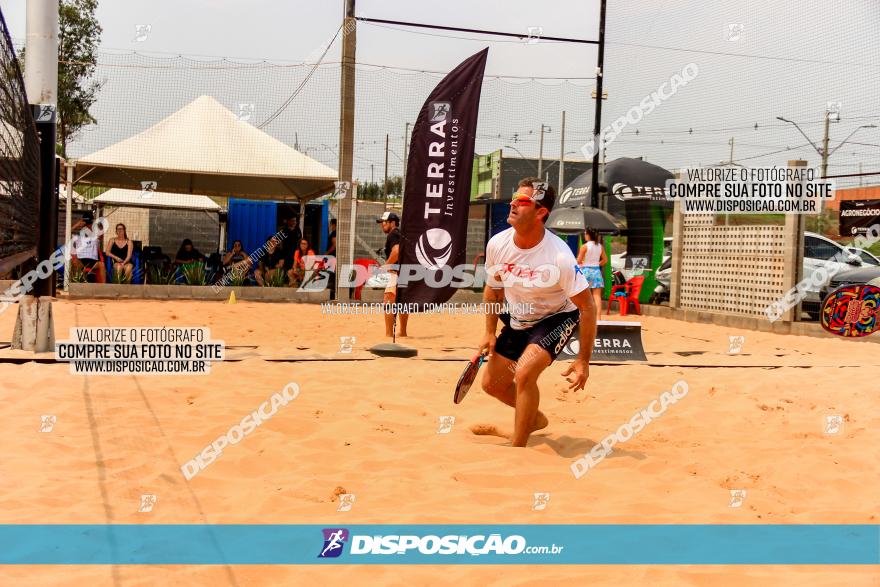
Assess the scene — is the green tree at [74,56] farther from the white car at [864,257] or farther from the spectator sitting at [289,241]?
the white car at [864,257]

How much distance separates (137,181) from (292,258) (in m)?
3.83

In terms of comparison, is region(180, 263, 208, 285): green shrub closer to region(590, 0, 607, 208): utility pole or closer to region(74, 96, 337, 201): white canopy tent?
region(74, 96, 337, 201): white canopy tent

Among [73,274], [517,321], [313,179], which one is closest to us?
[517,321]

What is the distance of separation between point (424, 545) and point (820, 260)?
40.1ft

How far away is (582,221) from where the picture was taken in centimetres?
1466

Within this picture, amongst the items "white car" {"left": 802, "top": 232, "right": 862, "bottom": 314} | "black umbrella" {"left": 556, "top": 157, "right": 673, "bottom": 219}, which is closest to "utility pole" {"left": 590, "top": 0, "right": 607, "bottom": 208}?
"black umbrella" {"left": 556, "top": 157, "right": 673, "bottom": 219}

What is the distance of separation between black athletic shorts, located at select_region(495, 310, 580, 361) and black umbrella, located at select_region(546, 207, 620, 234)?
Answer: 984cm

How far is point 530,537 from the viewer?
127 inches

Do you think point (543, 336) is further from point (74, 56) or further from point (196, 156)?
point (74, 56)

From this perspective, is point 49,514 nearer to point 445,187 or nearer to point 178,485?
point 178,485

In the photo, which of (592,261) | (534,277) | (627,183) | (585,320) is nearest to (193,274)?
(592,261)

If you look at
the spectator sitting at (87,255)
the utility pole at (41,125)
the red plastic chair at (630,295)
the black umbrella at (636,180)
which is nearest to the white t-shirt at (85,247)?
the spectator sitting at (87,255)

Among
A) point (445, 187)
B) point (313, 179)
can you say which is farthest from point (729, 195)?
point (313, 179)

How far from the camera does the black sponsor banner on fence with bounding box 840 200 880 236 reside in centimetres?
1326
